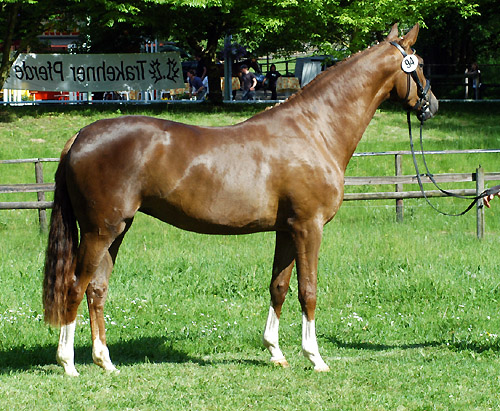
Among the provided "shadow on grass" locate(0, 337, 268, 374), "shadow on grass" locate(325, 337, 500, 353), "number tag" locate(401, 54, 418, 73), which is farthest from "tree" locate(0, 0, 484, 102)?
"shadow on grass" locate(0, 337, 268, 374)

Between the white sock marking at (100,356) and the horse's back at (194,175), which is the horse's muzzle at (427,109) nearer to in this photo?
the horse's back at (194,175)

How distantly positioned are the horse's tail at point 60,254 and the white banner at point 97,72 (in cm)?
1798

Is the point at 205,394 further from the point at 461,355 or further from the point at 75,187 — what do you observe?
the point at 461,355

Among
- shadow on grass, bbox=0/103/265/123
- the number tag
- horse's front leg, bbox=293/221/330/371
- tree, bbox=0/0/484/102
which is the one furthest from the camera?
shadow on grass, bbox=0/103/265/123

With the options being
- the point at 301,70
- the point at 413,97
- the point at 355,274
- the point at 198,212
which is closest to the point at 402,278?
the point at 355,274

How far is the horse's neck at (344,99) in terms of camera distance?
5.59m

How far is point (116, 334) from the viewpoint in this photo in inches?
262

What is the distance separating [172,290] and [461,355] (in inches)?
131

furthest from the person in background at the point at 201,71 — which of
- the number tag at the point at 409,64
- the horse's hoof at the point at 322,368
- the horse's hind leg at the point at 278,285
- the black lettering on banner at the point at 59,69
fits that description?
the horse's hoof at the point at 322,368

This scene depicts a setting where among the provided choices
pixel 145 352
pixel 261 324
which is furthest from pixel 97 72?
pixel 145 352

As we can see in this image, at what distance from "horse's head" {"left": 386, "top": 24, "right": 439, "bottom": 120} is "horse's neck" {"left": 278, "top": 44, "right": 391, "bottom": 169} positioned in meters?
0.12

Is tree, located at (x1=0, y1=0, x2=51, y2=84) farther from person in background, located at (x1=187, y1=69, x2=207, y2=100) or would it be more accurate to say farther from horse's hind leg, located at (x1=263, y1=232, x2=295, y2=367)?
horse's hind leg, located at (x1=263, y1=232, x2=295, y2=367)

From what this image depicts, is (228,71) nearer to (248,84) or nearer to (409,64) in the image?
(248,84)

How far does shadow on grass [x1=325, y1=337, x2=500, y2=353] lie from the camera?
607 centimetres
